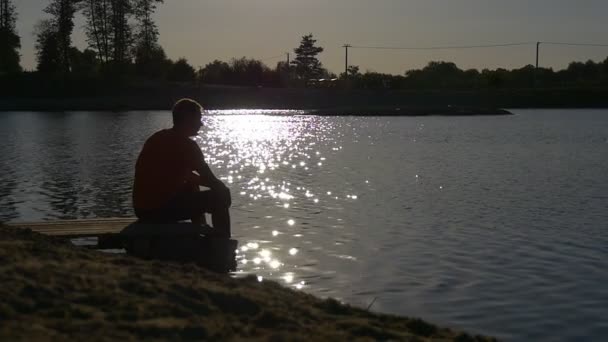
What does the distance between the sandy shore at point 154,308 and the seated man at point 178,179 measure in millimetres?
1876

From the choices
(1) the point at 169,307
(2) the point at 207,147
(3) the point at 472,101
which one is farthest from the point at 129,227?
(3) the point at 472,101

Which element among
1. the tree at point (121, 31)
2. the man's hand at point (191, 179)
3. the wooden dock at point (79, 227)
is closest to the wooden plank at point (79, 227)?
the wooden dock at point (79, 227)

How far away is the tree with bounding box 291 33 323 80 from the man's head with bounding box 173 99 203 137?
147 metres

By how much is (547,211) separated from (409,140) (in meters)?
24.4

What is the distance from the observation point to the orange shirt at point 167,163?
905 centimetres

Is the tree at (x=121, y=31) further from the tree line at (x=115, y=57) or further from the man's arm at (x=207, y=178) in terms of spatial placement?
the man's arm at (x=207, y=178)

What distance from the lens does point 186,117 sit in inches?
356

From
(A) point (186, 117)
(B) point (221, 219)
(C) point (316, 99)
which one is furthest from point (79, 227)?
(C) point (316, 99)

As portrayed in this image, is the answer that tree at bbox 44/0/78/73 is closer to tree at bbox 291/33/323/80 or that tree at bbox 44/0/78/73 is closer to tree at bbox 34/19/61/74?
tree at bbox 34/19/61/74

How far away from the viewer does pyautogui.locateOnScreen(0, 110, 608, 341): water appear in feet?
27.8

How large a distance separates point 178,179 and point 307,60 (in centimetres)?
15045

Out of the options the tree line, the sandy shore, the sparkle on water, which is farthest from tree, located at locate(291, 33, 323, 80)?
the sandy shore

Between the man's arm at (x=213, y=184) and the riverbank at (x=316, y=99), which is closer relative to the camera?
the man's arm at (x=213, y=184)

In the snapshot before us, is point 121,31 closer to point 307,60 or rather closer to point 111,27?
point 111,27
